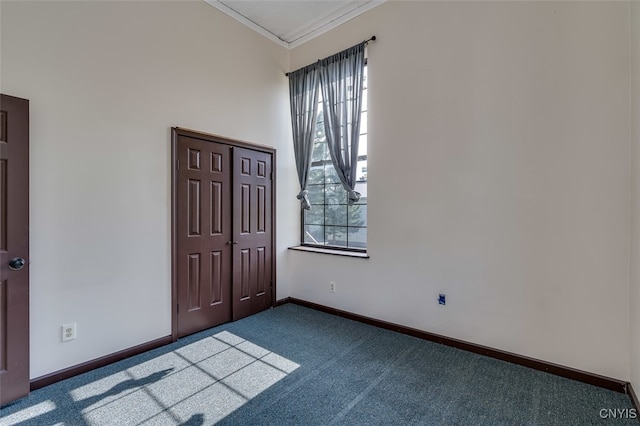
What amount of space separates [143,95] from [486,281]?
348 cm

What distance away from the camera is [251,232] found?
3742mm

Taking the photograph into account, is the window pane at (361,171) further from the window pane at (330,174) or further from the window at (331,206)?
the window pane at (330,174)

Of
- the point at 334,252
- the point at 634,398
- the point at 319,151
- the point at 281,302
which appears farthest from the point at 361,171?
the point at 634,398

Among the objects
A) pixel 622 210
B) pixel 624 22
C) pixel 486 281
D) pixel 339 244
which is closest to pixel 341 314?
pixel 339 244

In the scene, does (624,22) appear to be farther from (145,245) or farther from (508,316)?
(145,245)

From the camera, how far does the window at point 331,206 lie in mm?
3574

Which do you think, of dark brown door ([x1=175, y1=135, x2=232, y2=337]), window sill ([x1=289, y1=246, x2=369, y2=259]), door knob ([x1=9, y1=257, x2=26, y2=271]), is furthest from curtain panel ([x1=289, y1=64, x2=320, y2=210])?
door knob ([x1=9, y1=257, x2=26, y2=271])

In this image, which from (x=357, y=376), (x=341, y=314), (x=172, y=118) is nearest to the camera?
(x=357, y=376)

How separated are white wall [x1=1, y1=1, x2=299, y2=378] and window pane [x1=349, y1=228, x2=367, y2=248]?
191 centimetres

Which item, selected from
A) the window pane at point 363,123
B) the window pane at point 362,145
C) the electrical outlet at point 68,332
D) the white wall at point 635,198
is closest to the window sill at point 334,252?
the window pane at point 362,145

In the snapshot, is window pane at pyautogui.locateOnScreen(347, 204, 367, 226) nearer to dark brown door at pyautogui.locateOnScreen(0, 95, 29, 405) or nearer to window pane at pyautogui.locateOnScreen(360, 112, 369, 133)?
window pane at pyautogui.locateOnScreen(360, 112, 369, 133)

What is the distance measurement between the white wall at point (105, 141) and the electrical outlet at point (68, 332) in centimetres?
4

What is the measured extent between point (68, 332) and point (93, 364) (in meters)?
0.33

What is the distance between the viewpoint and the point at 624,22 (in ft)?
7.00
